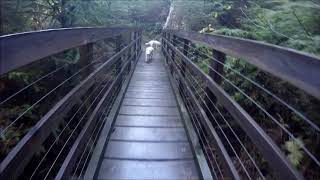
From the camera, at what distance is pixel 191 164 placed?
304cm

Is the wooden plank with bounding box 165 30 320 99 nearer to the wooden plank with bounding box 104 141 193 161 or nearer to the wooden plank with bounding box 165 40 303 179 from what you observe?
the wooden plank with bounding box 165 40 303 179

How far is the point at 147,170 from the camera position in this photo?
2.90 meters

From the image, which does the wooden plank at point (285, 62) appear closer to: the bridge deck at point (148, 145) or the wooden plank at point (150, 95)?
the bridge deck at point (148, 145)

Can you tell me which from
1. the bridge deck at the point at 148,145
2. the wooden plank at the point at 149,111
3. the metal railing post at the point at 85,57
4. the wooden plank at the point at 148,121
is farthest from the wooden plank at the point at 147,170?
the wooden plank at the point at 149,111

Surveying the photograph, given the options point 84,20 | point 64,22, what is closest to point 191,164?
point 64,22

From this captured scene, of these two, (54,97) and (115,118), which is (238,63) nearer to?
(115,118)

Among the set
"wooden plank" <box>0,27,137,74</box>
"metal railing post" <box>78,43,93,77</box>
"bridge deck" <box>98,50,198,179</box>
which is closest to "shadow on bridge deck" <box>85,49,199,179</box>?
"bridge deck" <box>98,50,198,179</box>

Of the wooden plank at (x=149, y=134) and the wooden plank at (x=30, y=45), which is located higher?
the wooden plank at (x=30, y=45)

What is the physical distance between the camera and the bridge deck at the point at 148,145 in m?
2.88

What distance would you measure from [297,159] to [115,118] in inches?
91.0

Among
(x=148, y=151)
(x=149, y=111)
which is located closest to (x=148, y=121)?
(x=149, y=111)

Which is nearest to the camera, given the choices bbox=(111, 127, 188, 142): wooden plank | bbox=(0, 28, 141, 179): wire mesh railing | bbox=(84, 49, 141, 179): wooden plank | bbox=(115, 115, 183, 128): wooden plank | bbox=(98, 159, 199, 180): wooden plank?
bbox=(0, 28, 141, 179): wire mesh railing

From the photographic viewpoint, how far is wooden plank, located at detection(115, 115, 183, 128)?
4.09 meters

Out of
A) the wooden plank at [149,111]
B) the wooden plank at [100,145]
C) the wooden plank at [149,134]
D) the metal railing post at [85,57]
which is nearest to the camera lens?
the wooden plank at [100,145]
